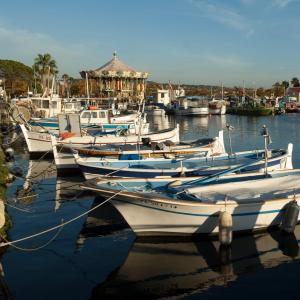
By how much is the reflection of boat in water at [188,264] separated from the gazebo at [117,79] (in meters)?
47.6

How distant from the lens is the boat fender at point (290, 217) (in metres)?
13.1

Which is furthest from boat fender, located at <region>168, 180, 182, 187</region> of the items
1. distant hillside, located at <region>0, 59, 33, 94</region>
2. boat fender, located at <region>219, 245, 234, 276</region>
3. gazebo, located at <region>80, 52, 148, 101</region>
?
distant hillside, located at <region>0, 59, 33, 94</region>

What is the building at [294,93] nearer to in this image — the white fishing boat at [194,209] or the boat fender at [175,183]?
the boat fender at [175,183]

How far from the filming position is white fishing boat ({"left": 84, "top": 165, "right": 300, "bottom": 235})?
12.7m

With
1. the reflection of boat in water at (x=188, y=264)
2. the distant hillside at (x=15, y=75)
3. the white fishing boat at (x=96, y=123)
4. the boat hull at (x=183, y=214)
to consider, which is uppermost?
the distant hillside at (x=15, y=75)

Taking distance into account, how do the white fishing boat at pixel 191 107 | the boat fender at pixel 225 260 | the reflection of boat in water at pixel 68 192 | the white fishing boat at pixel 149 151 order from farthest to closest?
the white fishing boat at pixel 191 107, the white fishing boat at pixel 149 151, the reflection of boat in water at pixel 68 192, the boat fender at pixel 225 260

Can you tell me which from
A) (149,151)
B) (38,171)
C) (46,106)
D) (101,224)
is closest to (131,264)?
(101,224)

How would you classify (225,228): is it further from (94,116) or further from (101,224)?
(94,116)

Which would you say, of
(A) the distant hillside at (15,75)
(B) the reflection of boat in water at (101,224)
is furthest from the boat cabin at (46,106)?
(A) the distant hillside at (15,75)

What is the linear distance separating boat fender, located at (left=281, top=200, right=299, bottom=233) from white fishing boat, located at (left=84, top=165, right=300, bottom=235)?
0.61ft

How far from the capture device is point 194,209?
12688 mm

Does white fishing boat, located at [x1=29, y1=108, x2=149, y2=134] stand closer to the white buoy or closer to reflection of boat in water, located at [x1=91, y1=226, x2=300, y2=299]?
the white buoy

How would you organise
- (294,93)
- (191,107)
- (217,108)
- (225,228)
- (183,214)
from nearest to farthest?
(225,228), (183,214), (191,107), (217,108), (294,93)

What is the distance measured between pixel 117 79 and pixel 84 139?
1393 inches
